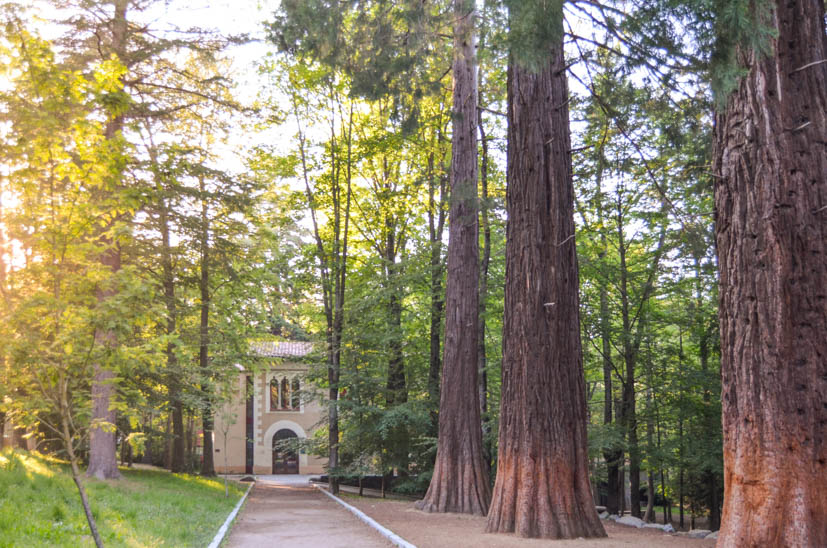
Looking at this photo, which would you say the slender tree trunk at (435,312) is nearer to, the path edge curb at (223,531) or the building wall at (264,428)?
the path edge curb at (223,531)

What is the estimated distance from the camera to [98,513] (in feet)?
32.4

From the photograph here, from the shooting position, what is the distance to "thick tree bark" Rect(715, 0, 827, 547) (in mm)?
5270

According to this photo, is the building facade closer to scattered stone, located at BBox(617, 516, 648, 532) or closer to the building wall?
the building wall

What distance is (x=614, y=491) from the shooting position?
60.2 ft

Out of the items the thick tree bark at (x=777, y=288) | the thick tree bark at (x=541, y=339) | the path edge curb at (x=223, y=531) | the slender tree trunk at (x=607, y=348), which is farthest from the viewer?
the slender tree trunk at (x=607, y=348)

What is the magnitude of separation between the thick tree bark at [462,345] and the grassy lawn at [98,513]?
4.51 metres

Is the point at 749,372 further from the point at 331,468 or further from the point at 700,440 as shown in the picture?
the point at 331,468

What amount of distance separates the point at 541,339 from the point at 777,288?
4064mm

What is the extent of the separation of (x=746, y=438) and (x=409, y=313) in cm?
1809

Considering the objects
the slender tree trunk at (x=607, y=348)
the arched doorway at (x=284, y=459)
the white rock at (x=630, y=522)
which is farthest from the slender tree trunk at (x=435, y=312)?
the arched doorway at (x=284, y=459)

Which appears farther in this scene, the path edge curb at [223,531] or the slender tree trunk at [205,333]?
the slender tree trunk at [205,333]

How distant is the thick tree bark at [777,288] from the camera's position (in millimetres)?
5270

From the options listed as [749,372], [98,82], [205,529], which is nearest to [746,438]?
[749,372]

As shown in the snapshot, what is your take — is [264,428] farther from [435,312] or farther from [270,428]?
[435,312]
